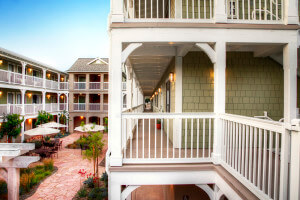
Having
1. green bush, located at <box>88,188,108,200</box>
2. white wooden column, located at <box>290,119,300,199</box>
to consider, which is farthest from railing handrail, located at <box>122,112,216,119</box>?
green bush, located at <box>88,188,108,200</box>

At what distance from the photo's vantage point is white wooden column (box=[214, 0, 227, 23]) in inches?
141

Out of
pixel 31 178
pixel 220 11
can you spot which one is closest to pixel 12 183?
pixel 220 11

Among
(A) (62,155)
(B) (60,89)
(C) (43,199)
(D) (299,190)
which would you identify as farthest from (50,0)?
(D) (299,190)

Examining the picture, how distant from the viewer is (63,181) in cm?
836

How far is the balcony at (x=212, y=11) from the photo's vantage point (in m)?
3.54

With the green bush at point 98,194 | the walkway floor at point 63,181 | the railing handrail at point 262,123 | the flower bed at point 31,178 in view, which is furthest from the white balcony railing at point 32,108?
the railing handrail at point 262,123

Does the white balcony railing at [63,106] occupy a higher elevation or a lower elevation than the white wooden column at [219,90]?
lower

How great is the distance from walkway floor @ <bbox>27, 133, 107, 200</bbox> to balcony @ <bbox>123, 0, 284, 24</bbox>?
24.8 ft

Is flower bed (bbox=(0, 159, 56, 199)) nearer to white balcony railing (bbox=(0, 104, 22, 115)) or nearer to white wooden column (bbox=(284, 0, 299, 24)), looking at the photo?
→ white balcony railing (bbox=(0, 104, 22, 115))

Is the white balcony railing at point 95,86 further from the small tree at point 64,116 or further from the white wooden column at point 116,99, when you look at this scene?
the white wooden column at point 116,99

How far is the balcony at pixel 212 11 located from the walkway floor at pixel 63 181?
7.56 metres

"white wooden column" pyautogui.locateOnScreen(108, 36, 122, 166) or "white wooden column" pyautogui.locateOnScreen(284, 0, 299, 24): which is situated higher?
"white wooden column" pyautogui.locateOnScreen(284, 0, 299, 24)

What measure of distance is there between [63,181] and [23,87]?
12.9 metres

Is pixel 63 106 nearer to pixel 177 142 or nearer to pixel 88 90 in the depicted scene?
pixel 88 90
